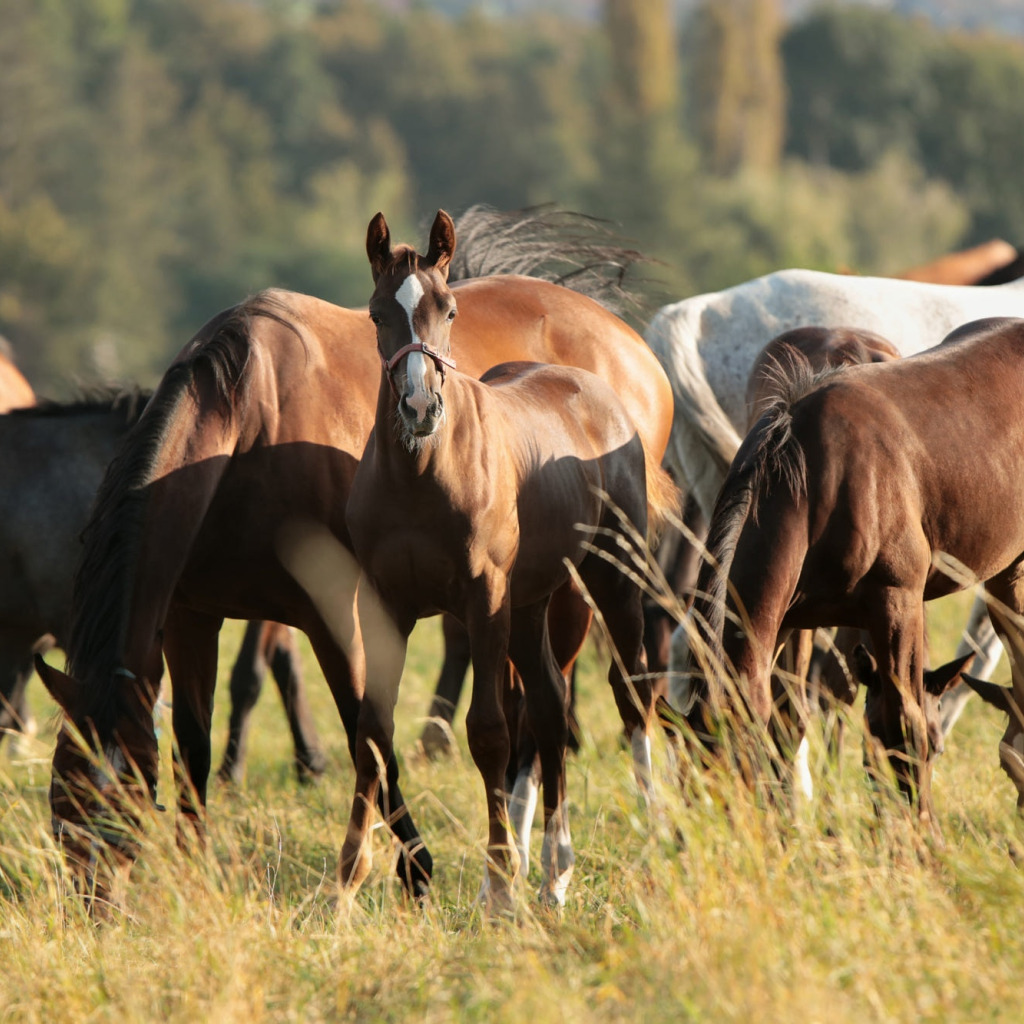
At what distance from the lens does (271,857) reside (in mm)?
5461

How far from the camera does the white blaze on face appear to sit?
155 inches

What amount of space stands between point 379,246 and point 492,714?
4.39 ft

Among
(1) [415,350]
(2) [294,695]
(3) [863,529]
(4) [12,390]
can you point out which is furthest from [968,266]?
(1) [415,350]

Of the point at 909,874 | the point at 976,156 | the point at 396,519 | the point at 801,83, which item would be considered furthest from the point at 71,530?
the point at 801,83

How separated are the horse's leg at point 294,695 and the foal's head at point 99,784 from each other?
2.68 meters

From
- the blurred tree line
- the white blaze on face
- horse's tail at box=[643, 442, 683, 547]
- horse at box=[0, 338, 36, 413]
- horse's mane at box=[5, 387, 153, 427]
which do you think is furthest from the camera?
the blurred tree line

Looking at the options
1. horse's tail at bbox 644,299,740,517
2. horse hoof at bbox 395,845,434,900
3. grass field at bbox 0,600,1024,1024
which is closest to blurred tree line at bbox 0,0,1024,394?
horse's tail at bbox 644,299,740,517

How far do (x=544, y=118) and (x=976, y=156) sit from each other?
27.6 m

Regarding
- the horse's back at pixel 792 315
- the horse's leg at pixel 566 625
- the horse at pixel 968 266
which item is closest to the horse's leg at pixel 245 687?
the horse's leg at pixel 566 625

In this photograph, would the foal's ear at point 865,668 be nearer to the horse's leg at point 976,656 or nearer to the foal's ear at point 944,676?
the foal's ear at point 944,676

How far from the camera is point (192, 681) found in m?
5.30

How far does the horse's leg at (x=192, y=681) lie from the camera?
524 centimetres

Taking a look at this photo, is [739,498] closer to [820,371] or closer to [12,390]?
[820,371]

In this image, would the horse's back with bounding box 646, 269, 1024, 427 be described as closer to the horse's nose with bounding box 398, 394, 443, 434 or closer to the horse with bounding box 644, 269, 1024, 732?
the horse with bounding box 644, 269, 1024, 732
